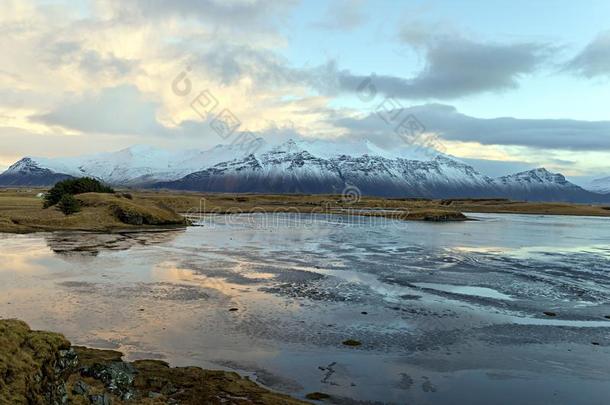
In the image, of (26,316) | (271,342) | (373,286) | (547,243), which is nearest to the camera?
(271,342)

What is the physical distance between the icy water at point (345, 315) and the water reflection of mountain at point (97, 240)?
2.18 feet

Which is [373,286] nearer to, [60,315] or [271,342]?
[271,342]

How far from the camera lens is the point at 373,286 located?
2877 cm

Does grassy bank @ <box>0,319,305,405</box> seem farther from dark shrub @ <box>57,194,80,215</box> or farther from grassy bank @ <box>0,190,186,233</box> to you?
dark shrub @ <box>57,194,80,215</box>

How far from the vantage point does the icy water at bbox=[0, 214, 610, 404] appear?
14.9 meters

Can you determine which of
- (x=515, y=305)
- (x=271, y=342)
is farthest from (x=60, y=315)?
(x=515, y=305)

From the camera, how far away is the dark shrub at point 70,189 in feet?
243

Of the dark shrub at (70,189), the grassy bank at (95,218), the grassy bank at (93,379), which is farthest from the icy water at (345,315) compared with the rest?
the dark shrub at (70,189)

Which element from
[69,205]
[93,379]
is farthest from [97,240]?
[93,379]

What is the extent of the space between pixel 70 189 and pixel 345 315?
67.2m

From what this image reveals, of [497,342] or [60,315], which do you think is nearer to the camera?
[497,342]

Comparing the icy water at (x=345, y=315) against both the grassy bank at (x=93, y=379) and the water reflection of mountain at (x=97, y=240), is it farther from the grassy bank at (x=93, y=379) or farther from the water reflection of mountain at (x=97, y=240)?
the grassy bank at (x=93, y=379)

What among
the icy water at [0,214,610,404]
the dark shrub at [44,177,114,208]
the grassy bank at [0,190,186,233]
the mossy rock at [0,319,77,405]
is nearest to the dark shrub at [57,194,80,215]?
the grassy bank at [0,190,186,233]

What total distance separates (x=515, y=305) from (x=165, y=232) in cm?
4480
